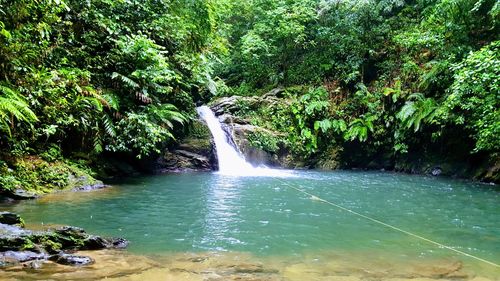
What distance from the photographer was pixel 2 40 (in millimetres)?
6934

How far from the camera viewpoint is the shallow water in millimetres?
4730

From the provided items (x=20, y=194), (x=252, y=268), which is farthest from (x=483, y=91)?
(x=20, y=194)

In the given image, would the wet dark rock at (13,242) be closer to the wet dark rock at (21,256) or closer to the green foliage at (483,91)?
the wet dark rock at (21,256)

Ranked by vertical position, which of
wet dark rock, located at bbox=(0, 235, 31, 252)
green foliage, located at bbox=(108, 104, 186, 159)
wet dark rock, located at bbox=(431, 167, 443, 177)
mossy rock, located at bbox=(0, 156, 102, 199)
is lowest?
wet dark rock, located at bbox=(0, 235, 31, 252)

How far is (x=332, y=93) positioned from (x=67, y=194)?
548 inches

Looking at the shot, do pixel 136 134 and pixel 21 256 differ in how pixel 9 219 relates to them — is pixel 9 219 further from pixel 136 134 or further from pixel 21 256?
pixel 136 134

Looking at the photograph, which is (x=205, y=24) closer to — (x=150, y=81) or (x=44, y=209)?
(x=150, y=81)

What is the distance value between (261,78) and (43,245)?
18.7m

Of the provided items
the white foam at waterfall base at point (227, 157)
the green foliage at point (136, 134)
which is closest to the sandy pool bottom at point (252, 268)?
the green foliage at point (136, 134)

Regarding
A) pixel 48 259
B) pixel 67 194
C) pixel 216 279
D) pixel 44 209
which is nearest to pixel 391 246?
pixel 216 279

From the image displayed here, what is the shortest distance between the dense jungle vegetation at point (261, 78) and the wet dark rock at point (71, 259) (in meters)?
3.19

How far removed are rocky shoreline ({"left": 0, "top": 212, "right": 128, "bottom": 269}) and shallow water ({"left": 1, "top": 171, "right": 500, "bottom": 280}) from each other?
51 centimetres

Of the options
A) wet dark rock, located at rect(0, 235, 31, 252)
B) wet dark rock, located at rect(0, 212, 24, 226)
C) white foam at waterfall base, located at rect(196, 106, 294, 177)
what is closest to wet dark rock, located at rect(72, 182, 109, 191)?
wet dark rock, located at rect(0, 212, 24, 226)

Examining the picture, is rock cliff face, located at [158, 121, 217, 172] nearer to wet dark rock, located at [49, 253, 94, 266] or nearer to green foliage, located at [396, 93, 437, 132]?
green foliage, located at [396, 93, 437, 132]
